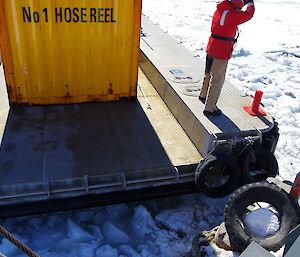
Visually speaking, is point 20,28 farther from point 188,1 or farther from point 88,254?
point 188,1

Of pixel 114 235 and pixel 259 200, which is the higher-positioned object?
pixel 259 200

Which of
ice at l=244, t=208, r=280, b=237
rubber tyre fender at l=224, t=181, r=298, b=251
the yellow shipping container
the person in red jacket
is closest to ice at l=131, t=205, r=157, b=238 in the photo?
rubber tyre fender at l=224, t=181, r=298, b=251

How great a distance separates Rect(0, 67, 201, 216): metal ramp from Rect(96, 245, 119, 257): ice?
0.59m

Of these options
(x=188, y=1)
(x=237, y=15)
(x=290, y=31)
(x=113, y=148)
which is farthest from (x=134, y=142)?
(x=188, y=1)

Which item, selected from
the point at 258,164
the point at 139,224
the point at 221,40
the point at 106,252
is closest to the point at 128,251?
the point at 106,252

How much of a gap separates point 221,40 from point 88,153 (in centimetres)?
221

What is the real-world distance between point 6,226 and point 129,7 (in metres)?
3.34

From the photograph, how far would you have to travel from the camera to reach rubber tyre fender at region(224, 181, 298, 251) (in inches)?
150

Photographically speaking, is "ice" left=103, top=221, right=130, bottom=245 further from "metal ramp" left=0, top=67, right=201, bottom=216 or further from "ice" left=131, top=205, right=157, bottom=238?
"metal ramp" left=0, top=67, right=201, bottom=216

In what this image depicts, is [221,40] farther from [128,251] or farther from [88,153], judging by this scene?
[128,251]

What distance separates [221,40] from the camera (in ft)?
15.2

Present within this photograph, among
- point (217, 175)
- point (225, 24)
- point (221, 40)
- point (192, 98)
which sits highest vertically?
point (225, 24)

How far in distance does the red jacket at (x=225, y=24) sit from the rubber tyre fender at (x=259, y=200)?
1.76 meters

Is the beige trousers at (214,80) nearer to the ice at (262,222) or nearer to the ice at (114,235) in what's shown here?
the ice at (262,222)
